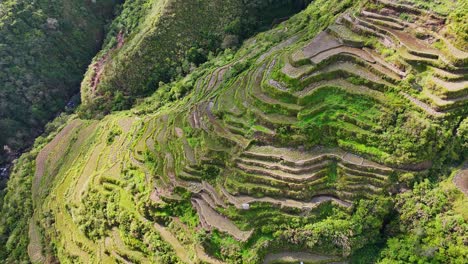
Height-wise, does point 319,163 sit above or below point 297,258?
above

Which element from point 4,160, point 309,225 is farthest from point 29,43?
point 309,225

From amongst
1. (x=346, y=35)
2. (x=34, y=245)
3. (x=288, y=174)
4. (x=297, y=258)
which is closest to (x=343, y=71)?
(x=346, y=35)

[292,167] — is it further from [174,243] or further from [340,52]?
[174,243]

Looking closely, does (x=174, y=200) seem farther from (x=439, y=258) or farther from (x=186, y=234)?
(x=439, y=258)

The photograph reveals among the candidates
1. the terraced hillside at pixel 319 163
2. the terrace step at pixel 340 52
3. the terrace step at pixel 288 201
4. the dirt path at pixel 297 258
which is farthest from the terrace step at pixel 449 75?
the dirt path at pixel 297 258

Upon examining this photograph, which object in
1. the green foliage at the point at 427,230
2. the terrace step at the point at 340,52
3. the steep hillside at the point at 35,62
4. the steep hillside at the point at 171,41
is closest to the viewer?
the green foliage at the point at 427,230

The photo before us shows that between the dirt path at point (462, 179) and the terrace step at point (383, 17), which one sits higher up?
the terrace step at point (383, 17)

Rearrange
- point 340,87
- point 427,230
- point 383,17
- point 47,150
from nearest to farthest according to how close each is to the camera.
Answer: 1. point 427,230
2. point 340,87
3. point 383,17
4. point 47,150

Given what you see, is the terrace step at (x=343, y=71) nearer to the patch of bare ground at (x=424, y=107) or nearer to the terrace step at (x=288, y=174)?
the patch of bare ground at (x=424, y=107)
